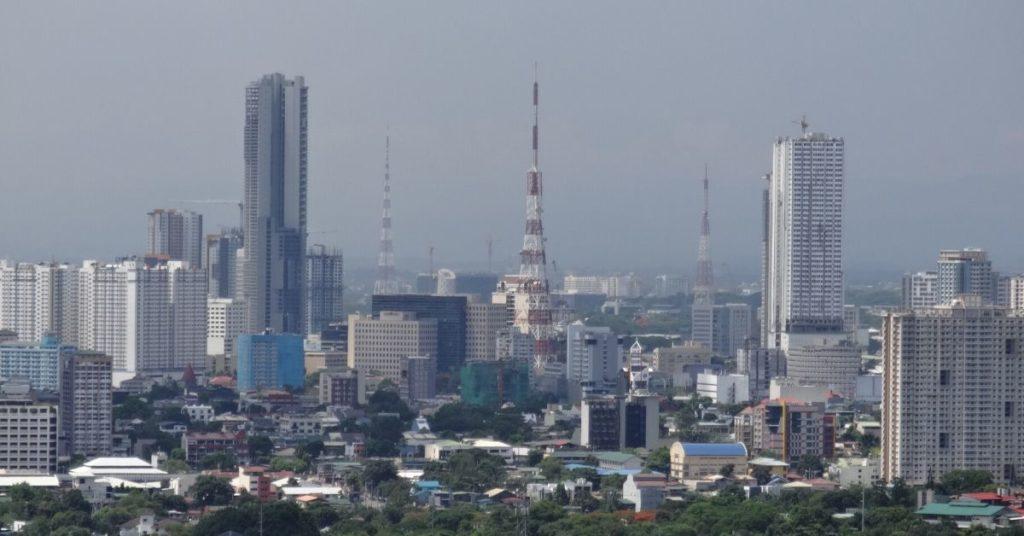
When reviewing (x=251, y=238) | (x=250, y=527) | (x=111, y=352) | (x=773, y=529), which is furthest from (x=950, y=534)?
(x=251, y=238)

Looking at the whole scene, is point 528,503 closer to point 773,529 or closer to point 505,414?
point 773,529

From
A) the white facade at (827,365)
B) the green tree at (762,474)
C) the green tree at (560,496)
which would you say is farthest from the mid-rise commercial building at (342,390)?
the green tree at (560,496)

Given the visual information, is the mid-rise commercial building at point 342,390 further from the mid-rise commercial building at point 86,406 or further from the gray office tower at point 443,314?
the mid-rise commercial building at point 86,406

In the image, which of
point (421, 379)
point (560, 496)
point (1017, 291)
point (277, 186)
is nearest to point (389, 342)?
point (421, 379)

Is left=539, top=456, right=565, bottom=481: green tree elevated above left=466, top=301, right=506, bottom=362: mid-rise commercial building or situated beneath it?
situated beneath

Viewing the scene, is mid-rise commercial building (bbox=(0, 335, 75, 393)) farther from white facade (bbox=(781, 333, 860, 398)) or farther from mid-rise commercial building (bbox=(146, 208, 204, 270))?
mid-rise commercial building (bbox=(146, 208, 204, 270))

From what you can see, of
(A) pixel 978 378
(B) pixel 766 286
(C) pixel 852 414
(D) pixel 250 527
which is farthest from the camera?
(B) pixel 766 286

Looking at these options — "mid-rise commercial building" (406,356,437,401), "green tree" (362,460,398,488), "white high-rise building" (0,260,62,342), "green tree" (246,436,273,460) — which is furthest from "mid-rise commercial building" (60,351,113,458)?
"white high-rise building" (0,260,62,342)
